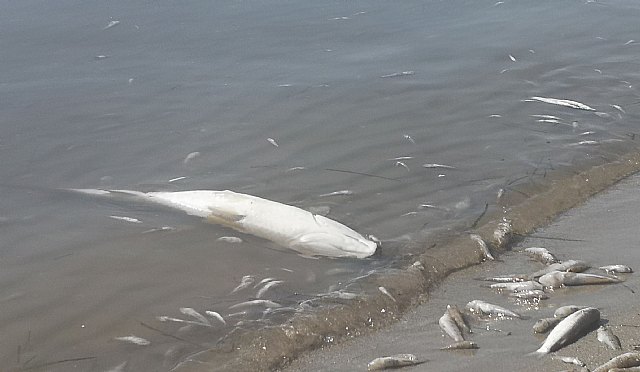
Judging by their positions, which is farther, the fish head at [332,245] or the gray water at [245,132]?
the fish head at [332,245]

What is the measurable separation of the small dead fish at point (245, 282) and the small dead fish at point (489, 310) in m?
1.92

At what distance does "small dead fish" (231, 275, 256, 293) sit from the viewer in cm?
681

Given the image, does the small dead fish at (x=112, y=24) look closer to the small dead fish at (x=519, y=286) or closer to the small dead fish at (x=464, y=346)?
the small dead fish at (x=519, y=286)

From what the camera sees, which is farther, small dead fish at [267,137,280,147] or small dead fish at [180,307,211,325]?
small dead fish at [267,137,280,147]

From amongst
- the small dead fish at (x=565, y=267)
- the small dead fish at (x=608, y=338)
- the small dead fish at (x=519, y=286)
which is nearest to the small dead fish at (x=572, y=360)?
the small dead fish at (x=608, y=338)

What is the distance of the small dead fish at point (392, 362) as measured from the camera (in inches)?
212

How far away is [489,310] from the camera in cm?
606

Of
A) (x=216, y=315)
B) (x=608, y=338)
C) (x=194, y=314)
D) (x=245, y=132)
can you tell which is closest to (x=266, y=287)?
(x=216, y=315)

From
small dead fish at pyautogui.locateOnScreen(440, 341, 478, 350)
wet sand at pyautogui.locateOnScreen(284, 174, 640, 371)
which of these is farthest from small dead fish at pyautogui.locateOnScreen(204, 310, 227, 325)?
small dead fish at pyautogui.locateOnScreen(440, 341, 478, 350)

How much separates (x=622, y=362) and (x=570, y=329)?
513 mm

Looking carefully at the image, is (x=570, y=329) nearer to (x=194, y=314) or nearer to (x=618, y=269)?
(x=618, y=269)

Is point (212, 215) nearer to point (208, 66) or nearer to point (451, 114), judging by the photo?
point (451, 114)

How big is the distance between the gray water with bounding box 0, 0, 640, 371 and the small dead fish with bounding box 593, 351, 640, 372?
2519 millimetres

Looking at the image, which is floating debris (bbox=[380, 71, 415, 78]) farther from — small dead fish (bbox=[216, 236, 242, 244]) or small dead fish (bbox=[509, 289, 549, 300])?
small dead fish (bbox=[509, 289, 549, 300])
